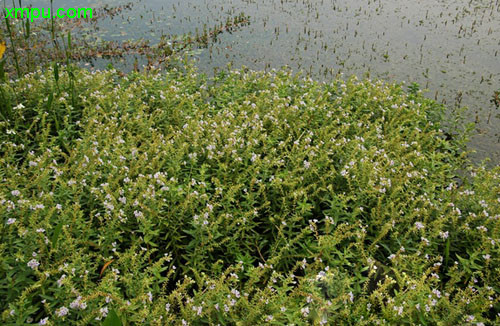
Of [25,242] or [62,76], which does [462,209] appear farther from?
[62,76]

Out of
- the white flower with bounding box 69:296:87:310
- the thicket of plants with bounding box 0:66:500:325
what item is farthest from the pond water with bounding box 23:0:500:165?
the white flower with bounding box 69:296:87:310

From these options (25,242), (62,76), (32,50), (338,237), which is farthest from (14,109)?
(32,50)

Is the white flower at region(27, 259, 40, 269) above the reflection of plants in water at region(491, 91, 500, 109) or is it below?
below

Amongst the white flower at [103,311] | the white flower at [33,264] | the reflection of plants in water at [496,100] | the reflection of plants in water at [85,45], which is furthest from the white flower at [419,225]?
the reflection of plants in water at [85,45]

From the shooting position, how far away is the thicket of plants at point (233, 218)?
2.84 meters

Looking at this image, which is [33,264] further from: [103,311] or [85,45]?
[85,45]

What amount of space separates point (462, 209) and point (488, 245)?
736mm

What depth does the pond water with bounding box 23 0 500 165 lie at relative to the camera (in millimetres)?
7824

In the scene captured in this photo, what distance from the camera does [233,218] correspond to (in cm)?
377

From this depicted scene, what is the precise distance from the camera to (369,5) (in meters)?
12.2

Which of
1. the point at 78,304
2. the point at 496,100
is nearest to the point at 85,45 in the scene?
the point at 78,304

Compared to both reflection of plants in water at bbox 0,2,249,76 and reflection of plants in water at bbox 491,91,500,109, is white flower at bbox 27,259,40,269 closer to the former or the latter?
reflection of plants in water at bbox 0,2,249,76

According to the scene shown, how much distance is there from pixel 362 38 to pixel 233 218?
7.98 m

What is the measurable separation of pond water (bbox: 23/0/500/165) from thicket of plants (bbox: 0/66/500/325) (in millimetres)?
2205
